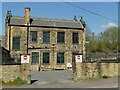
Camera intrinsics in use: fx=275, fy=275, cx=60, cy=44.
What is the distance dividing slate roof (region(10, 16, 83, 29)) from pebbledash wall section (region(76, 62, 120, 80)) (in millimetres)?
19645

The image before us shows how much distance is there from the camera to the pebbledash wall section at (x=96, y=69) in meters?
21.9

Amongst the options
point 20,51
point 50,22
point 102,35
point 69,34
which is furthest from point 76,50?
point 102,35

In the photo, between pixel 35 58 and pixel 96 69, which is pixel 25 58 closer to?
pixel 96 69

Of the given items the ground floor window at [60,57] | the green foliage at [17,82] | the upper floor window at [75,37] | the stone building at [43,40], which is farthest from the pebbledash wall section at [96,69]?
the upper floor window at [75,37]

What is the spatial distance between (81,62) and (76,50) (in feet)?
69.7

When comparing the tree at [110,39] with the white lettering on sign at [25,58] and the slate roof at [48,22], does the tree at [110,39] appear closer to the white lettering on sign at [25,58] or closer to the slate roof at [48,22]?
the slate roof at [48,22]

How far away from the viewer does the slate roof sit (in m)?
41.0

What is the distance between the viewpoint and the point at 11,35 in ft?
131

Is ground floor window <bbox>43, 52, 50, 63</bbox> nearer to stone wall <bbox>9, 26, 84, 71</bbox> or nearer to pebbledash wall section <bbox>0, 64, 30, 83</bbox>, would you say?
stone wall <bbox>9, 26, 84, 71</bbox>

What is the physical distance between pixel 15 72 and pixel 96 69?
6.87m

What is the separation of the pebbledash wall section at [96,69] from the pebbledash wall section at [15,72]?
4.24m

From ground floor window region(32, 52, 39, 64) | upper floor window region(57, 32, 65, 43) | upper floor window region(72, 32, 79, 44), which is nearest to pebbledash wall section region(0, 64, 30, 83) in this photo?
ground floor window region(32, 52, 39, 64)

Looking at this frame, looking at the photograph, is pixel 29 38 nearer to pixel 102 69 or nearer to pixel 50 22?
pixel 50 22

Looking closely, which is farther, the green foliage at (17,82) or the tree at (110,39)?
the tree at (110,39)
